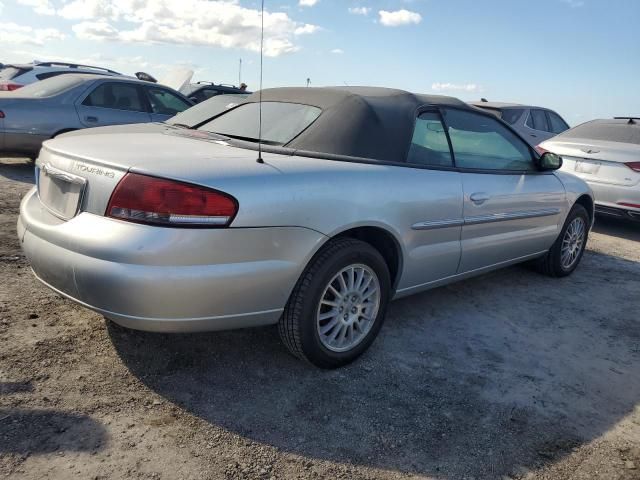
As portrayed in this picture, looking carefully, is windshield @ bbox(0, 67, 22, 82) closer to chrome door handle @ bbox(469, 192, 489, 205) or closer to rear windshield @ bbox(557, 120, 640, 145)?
rear windshield @ bbox(557, 120, 640, 145)

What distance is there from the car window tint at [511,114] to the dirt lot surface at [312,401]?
6525mm

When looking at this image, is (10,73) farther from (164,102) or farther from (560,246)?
(560,246)

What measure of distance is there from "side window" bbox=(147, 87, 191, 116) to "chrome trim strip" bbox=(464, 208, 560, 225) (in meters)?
5.69

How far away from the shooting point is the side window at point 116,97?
24.7ft

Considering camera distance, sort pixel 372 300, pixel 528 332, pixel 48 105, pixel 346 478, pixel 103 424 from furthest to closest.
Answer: pixel 48 105
pixel 528 332
pixel 372 300
pixel 103 424
pixel 346 478

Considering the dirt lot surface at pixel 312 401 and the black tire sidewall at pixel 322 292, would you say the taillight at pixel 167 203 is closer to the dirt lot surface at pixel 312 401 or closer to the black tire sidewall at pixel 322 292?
the black tire sidewall at pixel 322 292

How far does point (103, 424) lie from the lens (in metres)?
2.36

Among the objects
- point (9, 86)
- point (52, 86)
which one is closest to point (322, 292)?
point (52, 86)

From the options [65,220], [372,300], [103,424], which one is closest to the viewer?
[103,424]

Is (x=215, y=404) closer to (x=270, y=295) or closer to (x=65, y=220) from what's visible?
(x=270, y=295)

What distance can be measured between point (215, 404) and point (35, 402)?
774 millimetres

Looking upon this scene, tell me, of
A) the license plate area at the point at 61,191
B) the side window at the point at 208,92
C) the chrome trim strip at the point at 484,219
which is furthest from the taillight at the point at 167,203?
the side window at the point at 208,92

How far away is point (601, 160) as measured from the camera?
6648 mm

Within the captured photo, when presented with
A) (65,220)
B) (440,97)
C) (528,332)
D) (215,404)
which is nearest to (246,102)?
(440,97)
